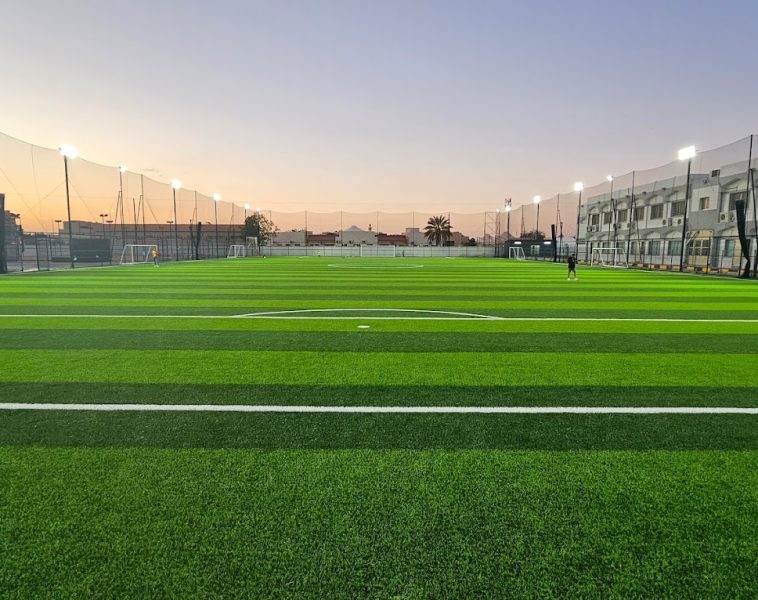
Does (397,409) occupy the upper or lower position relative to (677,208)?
lower

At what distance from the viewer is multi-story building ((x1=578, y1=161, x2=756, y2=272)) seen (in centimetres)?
3850

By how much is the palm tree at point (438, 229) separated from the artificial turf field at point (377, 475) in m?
90.5

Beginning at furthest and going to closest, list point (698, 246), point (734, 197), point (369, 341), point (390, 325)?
point (698, 246), point (734, 197), point (390, 325), point (369, 341)

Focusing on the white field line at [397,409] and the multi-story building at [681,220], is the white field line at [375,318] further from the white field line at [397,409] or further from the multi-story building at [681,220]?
the multi-story building at [681,220]

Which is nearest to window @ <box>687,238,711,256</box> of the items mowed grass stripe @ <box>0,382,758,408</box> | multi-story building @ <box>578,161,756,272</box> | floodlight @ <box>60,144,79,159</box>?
multi-story building @ <box>578,161,756,272</box>

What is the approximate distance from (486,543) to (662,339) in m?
6.55

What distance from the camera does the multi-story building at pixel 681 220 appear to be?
38500 millimetres

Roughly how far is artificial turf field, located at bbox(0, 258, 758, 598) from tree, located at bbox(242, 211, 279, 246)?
83011 millimetres

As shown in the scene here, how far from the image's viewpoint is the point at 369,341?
7.26 m

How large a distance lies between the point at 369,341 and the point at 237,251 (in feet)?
180

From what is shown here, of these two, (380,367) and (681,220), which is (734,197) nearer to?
(681,220)

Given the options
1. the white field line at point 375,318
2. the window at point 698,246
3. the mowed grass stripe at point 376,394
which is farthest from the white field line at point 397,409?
the window at point 698,246

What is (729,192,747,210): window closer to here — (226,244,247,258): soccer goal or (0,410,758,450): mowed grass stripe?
(0,410,758,450): mowed grass stripe

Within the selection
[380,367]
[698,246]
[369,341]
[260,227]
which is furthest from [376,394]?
[260,227]
